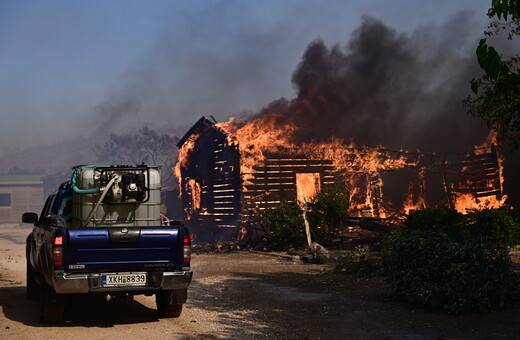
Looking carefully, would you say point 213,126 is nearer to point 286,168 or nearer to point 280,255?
point 286,168

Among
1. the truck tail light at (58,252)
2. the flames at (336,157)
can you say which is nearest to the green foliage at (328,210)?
the flames at (336,157)

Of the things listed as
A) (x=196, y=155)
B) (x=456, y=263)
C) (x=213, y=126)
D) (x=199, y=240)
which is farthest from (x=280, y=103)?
(x=456, y=263)

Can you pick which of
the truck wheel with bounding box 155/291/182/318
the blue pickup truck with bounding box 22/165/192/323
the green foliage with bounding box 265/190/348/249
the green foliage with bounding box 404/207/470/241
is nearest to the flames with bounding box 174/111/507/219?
the green foliage with bounding box 265/190/348/249

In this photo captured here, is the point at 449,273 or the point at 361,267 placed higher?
the point at 449,273

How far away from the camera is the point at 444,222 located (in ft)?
69.6

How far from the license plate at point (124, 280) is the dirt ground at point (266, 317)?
695mm

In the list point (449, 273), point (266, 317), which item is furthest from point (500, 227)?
point (266, 317)

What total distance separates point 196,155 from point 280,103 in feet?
22.0

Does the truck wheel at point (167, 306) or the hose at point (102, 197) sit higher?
the hose at point (102, 197)

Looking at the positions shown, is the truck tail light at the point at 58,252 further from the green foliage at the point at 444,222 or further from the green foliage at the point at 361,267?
the green foliage at the point at 444,222

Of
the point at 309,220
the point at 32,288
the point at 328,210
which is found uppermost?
the point at 328,210

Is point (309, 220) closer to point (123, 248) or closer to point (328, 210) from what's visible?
point (328, 210)

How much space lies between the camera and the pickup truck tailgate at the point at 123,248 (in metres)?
8.41

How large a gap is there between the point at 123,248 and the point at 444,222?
15.5m
